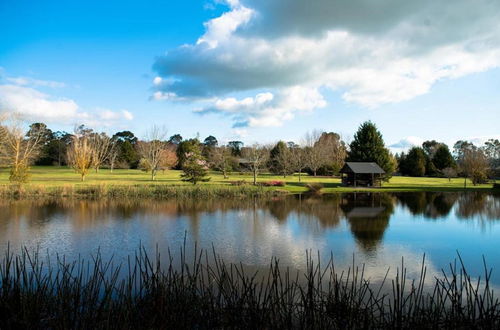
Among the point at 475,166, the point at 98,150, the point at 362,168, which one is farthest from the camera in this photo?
the point at 98,150

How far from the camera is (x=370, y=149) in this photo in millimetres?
46438

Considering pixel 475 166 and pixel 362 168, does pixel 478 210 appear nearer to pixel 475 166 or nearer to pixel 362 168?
pixel 362 168

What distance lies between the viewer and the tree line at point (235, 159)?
37812 mm

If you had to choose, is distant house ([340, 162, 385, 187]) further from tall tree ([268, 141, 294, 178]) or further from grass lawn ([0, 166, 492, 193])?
tall tree ([268, 141, 294, 178])

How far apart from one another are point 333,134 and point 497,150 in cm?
3904

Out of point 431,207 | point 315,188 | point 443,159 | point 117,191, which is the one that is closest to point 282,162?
point 315,188

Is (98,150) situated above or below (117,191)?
above

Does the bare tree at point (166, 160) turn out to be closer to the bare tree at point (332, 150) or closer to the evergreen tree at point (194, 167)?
the evergreen tree at point (194, 167)

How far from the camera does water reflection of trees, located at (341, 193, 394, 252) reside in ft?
44.7

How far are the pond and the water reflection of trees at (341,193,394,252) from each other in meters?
0.05

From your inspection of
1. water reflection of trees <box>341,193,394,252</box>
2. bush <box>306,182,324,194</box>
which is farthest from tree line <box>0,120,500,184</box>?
water reflection of trees <box>341,193,394,252</box>

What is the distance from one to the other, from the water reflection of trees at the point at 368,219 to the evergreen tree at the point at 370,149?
18.1 meters

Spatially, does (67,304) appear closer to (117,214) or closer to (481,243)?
(481,243)

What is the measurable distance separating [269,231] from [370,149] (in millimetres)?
34787
